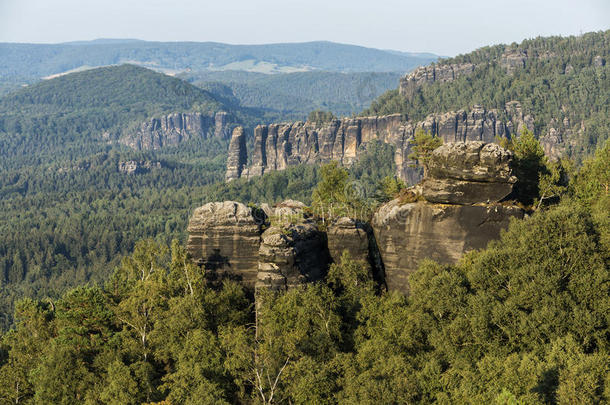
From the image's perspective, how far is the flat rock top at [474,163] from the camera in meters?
49.8

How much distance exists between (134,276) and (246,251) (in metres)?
14.1

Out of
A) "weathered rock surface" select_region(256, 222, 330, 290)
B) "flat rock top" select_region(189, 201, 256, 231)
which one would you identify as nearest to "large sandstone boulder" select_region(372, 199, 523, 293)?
"weathered rock surface" select_region(256, 222, 330, 290)

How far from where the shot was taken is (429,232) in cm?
5153

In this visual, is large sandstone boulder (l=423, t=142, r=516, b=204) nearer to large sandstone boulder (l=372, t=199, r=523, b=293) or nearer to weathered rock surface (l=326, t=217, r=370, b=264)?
large sandstone boulder (l=372, t=199, r=523, b=293)

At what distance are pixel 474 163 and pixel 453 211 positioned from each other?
4513mm

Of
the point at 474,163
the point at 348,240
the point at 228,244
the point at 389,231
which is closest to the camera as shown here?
the point at 474,163

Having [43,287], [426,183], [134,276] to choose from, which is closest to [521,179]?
[426,183]

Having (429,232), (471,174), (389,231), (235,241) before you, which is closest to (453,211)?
(429,232)

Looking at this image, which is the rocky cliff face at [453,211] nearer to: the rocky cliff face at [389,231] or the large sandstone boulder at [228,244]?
the rocky cliff face at [389,231]

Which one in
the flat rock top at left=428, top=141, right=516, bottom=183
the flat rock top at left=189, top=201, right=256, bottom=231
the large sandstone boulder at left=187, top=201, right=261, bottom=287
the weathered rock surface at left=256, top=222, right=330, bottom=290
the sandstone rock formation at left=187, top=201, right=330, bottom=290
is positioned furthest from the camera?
the flat rock top at left=189, top=201, right=256, bottom=231

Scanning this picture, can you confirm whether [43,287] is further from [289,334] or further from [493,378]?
[493,378]

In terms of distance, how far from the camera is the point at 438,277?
4191 cm

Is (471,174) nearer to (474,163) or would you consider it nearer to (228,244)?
(474,163)

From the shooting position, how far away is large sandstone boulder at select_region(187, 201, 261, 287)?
54406 mm
